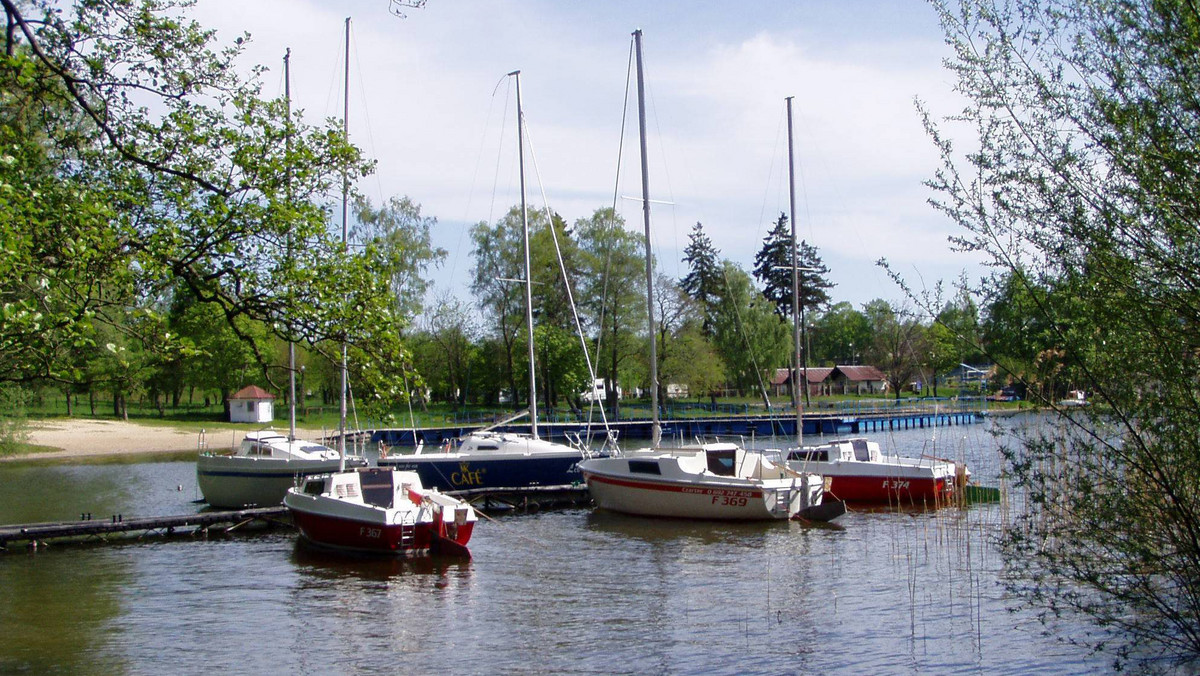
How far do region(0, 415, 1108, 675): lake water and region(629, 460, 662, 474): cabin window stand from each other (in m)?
1.76

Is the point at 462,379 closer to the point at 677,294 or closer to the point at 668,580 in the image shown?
the point at 677,294

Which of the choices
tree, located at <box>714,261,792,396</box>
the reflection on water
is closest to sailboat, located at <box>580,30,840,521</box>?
the reflection on water

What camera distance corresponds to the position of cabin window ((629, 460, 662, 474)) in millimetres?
29156

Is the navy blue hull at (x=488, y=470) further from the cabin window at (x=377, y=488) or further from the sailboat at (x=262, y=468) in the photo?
the cabin window at (x=377, y=488)

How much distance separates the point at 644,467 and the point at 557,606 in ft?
37.8

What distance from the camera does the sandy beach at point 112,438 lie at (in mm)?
Result: 60300

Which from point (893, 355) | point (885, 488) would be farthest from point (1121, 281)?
point (893, 355)

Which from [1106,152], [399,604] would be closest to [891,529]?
[399,604]

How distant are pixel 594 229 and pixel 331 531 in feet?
174

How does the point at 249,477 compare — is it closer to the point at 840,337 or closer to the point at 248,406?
the point at 248,406

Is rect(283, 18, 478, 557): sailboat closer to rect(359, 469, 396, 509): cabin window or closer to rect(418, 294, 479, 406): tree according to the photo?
rect(359, 469, 396, 509): cabin window

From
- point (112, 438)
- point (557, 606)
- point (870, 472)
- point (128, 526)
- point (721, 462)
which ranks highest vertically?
point (721, 462)

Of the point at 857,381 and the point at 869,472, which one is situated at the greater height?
the point at 857,381

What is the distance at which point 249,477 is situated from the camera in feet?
107
